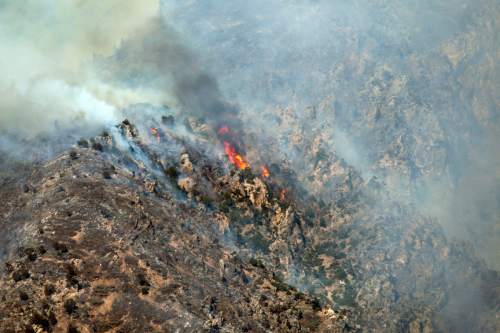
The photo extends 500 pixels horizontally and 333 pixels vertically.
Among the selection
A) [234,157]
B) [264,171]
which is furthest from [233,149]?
[264,171]

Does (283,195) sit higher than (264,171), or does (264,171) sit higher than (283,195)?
(264,171)

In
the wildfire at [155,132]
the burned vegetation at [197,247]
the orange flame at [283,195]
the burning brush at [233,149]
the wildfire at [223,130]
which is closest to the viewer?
the burned vegetation at [197,247]

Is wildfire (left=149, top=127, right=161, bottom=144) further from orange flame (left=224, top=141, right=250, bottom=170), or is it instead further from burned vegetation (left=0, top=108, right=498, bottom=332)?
orange flame (left=224, top=141, right=250, bottom=170)

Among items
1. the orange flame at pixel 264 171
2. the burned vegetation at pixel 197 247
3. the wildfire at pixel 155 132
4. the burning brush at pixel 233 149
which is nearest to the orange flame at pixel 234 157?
the burning brush at pixel 233 149

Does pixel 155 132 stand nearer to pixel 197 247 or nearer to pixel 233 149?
pixel 233 149

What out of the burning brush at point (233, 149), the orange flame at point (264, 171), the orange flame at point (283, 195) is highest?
the burning brush at point (233, 149)

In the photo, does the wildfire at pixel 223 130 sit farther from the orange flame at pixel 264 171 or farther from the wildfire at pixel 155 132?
the wildfire at pixel 155 132

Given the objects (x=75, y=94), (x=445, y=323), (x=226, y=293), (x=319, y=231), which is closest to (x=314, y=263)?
(x=319, y=231)

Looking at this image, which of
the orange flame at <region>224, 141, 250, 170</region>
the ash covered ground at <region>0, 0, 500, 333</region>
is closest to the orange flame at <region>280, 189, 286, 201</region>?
the ash covered ground at <region>0, 0, 500, 333</region>

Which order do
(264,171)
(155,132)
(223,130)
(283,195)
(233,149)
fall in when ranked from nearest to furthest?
(155,132) < (283,195) < (233,149) < (264,171) < (223,130)

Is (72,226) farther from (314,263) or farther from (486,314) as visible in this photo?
(486,314)
